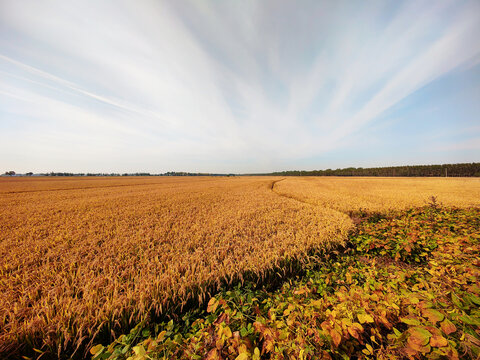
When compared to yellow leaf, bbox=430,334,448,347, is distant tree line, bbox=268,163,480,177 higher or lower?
higher

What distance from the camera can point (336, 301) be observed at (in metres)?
2.42

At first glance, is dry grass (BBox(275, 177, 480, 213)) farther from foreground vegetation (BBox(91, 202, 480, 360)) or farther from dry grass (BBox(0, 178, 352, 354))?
foreground vegetation (BBox(91, 202, 480, 360))

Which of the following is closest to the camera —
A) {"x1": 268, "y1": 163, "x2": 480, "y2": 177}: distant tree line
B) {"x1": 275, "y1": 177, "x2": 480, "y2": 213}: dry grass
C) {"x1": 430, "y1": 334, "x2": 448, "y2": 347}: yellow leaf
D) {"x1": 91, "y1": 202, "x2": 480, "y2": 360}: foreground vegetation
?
{"x1": 430, "y1": 334, "x2": 448, "y2": 347}: yellow leaf

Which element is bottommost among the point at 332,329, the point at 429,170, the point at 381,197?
the point at 381,197

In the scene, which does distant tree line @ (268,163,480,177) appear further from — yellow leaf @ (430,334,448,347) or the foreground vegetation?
yellow leaf @ (430,334,448,347)

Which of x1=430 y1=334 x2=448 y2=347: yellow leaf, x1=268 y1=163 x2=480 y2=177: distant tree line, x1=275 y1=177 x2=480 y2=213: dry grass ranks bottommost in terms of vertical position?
x1=275 y1=177 x2=480 y2=213: dry grass

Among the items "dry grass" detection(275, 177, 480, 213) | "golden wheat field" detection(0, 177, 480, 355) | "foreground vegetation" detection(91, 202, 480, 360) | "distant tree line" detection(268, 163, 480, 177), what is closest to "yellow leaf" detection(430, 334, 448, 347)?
"foreground vegetation" detection(91, 202, 480, 360)

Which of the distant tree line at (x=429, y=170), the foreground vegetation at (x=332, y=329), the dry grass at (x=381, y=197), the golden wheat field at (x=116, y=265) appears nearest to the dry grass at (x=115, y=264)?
the golden wheat field at (x=116, y=265)

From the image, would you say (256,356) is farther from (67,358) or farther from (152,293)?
(67,358)

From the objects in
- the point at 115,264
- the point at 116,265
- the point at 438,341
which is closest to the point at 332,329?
the point at 438,341

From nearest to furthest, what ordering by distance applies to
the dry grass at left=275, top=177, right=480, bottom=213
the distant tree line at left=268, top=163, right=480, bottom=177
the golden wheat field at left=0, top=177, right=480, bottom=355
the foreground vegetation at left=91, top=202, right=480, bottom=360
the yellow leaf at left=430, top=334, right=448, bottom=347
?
the yellow leaf at left=430, top=334, right=448, bottom=347 < the foreground vegetation at left=91, top=202, right=480, bottom=360 < the golden wheat field at left=0, top=177, right=480, bottom=355 < the dry grass at left=275, top=177, right=480, bottom=213 < the distant tree line at left=268, top=163, right=480, bottom=177

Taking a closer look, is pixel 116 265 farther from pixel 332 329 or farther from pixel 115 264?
pixel 332 329

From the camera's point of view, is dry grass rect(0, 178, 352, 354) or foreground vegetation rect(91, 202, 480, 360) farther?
dry grass rect(0, 178, 352, 354)

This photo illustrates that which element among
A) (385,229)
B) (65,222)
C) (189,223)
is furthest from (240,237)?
A: (65,222)
